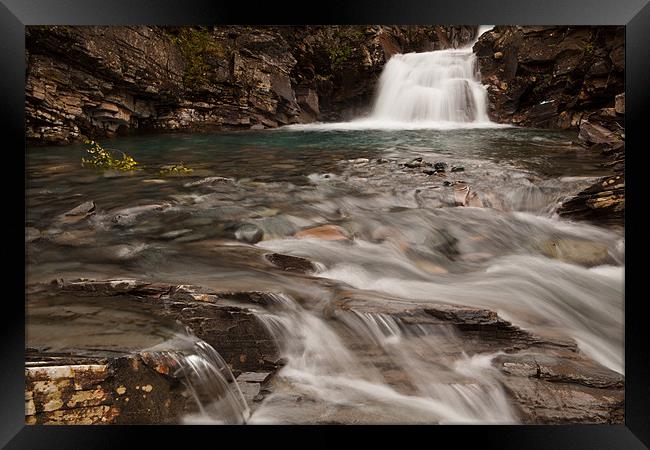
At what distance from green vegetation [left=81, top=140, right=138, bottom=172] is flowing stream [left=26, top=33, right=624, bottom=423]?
5cm

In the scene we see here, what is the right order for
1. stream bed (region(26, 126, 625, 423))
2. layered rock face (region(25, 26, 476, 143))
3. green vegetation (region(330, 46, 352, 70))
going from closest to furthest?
stream bed (region(26, 126, 625, 423))
layered rock face (region(25, 26, 476, 143))
green vegetation (region(330, 46, 352, 70))

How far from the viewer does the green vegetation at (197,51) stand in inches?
92.7

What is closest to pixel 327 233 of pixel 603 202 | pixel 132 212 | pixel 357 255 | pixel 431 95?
pixel 357 255

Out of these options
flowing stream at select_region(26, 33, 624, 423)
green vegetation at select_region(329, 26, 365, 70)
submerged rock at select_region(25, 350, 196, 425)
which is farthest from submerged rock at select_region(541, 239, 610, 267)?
submerged rock at select_region(25, 350, 196, 425)

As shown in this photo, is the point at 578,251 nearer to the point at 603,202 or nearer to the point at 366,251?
the point at 603,202

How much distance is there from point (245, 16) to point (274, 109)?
70 centimetres

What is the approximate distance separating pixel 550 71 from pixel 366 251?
1733mm

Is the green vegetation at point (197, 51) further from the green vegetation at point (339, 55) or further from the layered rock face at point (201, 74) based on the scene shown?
the green vegetation at point (339, 55)

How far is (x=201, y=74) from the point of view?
2615 mm

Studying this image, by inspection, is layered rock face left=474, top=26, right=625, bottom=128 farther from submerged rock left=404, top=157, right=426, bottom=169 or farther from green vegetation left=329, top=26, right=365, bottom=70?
green vegetation left=329, top=26, right=365, bottom=70

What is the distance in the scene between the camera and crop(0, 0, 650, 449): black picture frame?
6.50ft

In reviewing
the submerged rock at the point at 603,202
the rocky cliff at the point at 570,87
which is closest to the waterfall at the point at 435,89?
the rocky cliff at the point at 570,87

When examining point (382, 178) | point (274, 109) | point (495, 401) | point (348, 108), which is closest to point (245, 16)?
point (274, 109)

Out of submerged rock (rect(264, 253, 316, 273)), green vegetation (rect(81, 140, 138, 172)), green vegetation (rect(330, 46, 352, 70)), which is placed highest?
green vegetation (rect(330, 46, 352, 70))
